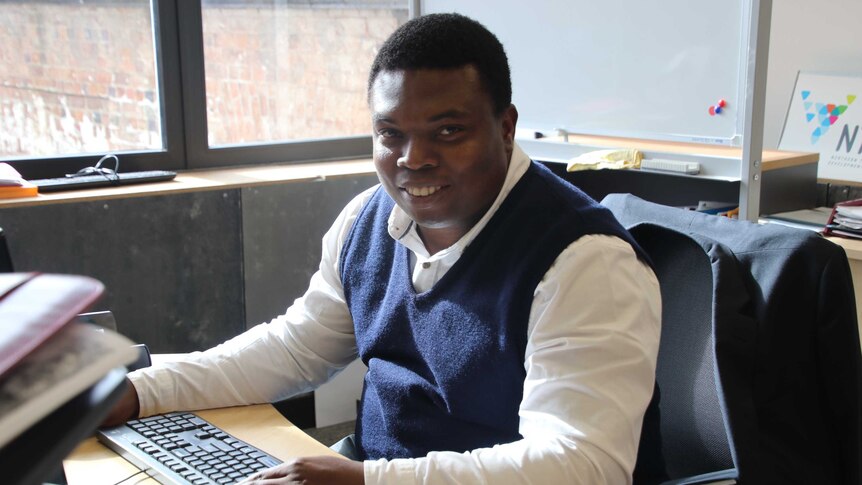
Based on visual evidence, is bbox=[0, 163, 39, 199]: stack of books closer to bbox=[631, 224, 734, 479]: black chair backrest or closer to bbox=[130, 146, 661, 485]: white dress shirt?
bbox=[130, 146, 661, 485]: white dress shirt

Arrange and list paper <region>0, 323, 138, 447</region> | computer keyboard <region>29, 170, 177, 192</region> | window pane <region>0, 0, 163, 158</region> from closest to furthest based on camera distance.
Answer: paper <region>0, 323, 138, 447</region>, computer keyboard <region>29, 170, 177, 192</region>, window pane <region>0, 0, 163, 158</region>

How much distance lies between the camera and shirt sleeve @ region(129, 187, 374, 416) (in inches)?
58.0

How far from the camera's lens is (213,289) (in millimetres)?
2869

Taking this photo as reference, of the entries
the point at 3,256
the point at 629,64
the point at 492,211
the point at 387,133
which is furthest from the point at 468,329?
the point at 629,64

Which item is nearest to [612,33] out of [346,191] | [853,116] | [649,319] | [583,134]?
[583,134]

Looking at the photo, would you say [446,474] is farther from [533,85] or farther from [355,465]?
[533,85]

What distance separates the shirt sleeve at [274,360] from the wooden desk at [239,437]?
0.11 feet

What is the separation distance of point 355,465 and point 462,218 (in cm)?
44

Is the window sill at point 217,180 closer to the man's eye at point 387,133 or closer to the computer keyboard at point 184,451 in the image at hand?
the computer keyboard at point 184,451

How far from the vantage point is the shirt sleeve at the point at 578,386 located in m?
1.14

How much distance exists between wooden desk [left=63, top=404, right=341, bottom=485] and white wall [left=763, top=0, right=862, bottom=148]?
6.68 ft

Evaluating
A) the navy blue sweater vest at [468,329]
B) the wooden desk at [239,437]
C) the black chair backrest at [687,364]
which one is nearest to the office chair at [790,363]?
the black chair backrest at [687,364]

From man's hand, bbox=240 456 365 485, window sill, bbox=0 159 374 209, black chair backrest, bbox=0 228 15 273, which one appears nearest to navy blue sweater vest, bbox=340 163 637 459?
man's hand, bbox=240 456 365 485

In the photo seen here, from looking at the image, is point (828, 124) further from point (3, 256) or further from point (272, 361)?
point (3, 256)
